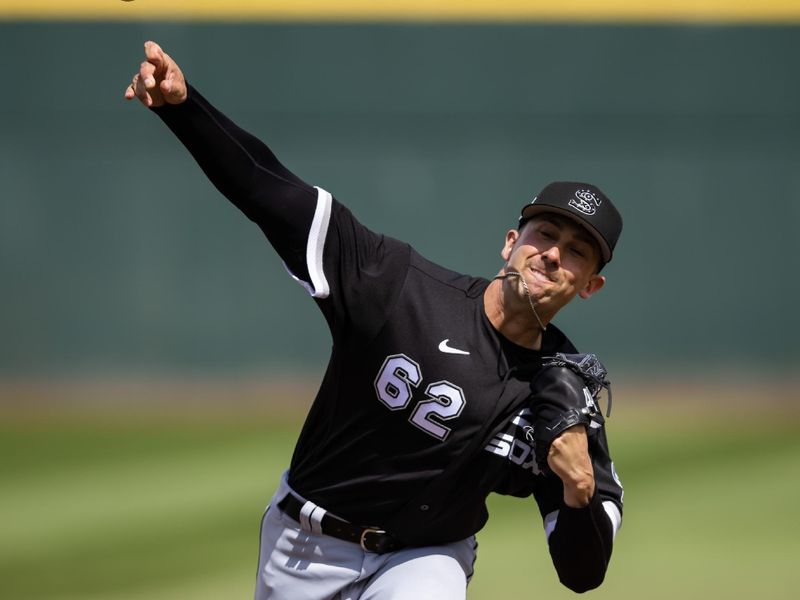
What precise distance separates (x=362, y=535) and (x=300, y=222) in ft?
2.65

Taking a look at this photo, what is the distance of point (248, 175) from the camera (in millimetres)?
2404

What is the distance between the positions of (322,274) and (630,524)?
328 cm

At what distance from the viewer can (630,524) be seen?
533 centimetres

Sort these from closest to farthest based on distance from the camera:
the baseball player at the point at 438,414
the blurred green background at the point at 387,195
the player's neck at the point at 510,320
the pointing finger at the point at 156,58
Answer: the pointing finger at the point at 156,58, the baseball player at the point at 438,414, the player's neck at the point at 510,320, the blurred green background at the point at 387,195

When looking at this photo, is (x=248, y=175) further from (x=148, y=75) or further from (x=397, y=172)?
(x=397, y=172)

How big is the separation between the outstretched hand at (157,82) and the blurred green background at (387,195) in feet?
12.9

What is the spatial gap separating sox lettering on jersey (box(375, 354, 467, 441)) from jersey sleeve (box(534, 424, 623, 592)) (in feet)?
1.06

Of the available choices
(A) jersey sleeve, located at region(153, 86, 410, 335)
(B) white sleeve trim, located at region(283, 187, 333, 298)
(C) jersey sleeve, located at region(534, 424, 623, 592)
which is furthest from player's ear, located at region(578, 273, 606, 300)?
(B) white sleeve trim, located at region(283, 187, 333, 298)

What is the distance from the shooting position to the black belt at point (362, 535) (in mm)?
2732

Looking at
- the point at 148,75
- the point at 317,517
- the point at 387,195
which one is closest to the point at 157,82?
the point at 148,75

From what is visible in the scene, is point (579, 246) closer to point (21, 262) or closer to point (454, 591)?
point (454, 591)

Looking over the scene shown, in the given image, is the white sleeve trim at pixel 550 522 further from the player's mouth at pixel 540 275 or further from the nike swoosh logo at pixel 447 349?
the player's mouth at pixel 540 275

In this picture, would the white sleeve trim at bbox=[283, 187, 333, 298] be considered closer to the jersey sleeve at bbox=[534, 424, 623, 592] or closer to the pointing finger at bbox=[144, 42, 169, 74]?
the pointing finger at bbox=[144, 42, 169, 74]

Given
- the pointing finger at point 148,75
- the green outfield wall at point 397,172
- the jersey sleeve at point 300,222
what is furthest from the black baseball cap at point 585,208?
the green outfield wall at point 397,172
